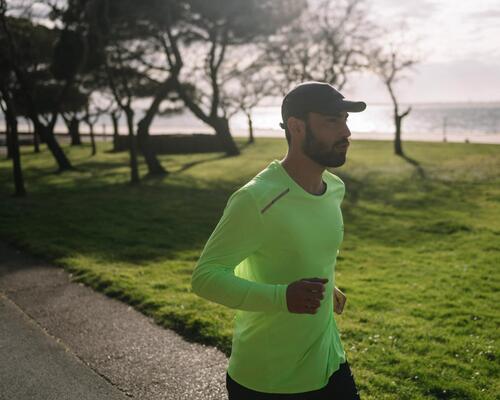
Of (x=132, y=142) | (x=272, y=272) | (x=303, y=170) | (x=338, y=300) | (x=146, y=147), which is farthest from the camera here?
(x=146, y=147)

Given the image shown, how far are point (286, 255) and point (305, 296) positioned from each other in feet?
0.92

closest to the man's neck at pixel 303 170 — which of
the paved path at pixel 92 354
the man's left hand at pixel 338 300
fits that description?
the man's left hand at pixel 338 300

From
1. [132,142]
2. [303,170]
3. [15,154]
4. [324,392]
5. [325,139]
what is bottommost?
[324,392]

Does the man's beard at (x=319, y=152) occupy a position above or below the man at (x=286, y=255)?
above

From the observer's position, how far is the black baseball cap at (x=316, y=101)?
2.36m

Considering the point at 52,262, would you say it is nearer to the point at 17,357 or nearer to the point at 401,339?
the point at 17,357

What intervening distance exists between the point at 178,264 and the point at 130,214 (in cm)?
520

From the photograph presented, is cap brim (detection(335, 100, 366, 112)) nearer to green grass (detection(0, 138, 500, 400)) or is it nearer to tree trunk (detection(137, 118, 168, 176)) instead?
green grass (detection(0, 138, 500, 400))

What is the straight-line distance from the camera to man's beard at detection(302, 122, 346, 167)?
2.40m

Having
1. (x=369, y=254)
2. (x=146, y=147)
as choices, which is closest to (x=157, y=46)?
(x=146, y=147)

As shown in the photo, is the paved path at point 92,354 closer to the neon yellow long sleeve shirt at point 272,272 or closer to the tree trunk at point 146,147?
the neon yellow long sleeve shirt at point 272,272

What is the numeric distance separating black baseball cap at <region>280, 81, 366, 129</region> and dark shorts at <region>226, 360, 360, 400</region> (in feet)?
4.01

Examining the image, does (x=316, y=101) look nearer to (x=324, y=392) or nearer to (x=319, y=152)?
(x=319, y=152)

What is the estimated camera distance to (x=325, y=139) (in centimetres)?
239
